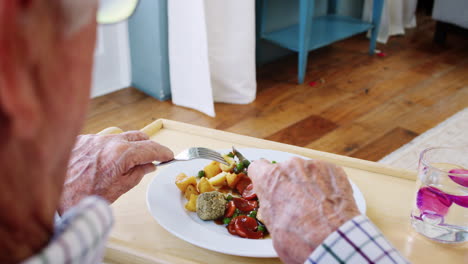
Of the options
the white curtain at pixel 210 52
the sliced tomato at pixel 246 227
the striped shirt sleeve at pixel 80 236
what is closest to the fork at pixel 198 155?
the sliced tomato at pixel 246 227

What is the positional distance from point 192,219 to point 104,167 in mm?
197

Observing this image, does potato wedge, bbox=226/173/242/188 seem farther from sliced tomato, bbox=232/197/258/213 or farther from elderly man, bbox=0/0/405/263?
elderly man, bbox=0/0/405/263

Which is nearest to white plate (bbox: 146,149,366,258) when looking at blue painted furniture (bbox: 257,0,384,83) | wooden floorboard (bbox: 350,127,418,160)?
wooden floorboard (bbox: 350,127,418,160)

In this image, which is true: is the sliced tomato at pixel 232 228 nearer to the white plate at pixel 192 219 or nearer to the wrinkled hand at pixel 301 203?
the white plate at pixel 192 219

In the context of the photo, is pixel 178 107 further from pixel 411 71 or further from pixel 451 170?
pixel 451 170

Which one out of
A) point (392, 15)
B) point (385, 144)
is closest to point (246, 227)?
point (385, 144)

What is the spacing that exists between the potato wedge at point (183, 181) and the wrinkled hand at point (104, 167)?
0.12 meters

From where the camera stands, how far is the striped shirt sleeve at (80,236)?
34cm

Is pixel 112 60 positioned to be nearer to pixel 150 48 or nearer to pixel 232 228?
pixel 150 48

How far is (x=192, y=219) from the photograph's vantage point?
0.98m

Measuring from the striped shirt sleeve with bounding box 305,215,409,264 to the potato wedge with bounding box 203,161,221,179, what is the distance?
569 mm

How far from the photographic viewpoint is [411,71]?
3.13m

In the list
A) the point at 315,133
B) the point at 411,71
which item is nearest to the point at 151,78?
the point at 315,133

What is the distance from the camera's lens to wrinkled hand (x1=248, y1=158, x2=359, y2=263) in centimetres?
60
